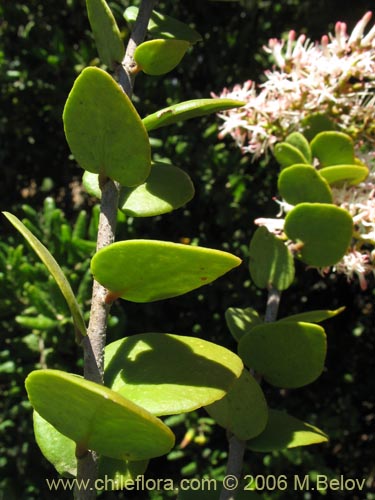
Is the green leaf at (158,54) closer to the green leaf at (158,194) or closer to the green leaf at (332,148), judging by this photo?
the green leaf at (158,194)

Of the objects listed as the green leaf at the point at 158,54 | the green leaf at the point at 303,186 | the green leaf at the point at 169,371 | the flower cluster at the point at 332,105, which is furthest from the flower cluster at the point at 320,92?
the green leaf at the point at 169,371

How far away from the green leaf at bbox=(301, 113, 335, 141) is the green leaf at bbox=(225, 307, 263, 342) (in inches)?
8.1

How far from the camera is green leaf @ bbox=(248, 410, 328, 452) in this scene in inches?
19.5

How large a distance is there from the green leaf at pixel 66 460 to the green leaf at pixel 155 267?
0.38 ft

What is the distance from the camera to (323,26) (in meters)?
1.17

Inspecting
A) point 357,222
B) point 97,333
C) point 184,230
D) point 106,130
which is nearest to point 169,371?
point 97,333

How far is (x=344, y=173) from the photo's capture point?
585mm

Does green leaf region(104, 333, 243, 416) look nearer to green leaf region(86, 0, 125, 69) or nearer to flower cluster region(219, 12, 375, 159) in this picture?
green leaf region(86, 0, 125, 69)

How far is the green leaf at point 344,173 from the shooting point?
580 millimetres

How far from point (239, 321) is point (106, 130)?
253mm

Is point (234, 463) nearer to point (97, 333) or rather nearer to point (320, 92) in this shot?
point (97, 333)

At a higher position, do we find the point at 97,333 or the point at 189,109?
the point at 189,109

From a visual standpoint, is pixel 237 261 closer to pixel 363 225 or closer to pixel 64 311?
pixel 363 225

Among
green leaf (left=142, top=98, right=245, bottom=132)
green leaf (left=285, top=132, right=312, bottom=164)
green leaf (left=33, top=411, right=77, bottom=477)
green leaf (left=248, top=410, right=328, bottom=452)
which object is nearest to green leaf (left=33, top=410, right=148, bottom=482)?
green leaf (left=33, top=411, right=77, bottom=477)
